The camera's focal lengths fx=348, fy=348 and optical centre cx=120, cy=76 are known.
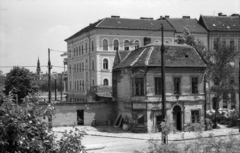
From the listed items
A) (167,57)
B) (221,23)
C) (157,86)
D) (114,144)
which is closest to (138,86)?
(157,86)

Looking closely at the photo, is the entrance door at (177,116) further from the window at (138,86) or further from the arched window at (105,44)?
the arched window at (105,44)

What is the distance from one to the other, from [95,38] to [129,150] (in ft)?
112

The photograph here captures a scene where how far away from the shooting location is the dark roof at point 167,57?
31.2 meters

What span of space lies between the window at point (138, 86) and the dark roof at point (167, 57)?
4.56 feet

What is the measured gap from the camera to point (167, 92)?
103 ft

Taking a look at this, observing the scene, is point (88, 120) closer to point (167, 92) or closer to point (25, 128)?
point (167, 92)

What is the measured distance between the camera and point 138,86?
3138 cm

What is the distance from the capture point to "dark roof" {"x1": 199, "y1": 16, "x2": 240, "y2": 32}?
59.5m

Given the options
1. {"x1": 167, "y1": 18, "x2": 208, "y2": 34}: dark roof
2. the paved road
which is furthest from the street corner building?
{"x1": 167, "y1": 18, "x2": 208, "y2": 34}: dark roof

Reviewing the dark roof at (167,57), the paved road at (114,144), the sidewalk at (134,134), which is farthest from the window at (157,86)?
the paved road at (114,144)

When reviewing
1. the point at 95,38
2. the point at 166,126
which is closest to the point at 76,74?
the point at 95,38

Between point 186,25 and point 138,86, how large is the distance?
32.1 m

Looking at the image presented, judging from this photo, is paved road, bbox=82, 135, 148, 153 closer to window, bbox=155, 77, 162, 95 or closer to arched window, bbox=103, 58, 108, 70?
window, bbox=155, 77, 162, 95

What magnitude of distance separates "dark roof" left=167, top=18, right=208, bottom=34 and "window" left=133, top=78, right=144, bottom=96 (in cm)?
2934
